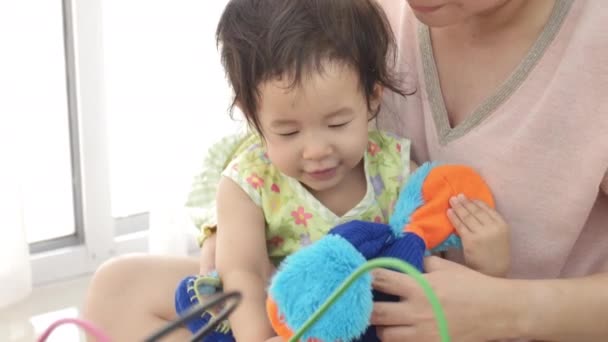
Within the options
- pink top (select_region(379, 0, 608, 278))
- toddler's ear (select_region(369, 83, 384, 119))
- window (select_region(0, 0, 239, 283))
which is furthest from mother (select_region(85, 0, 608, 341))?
window (select_region(0, 0, 239, 283))

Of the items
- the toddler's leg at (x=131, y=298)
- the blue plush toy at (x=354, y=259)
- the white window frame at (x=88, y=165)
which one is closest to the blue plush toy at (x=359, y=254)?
the blue plush toy at (x=354, y=259)

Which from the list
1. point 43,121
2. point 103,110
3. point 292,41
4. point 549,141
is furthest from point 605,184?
point 43,121

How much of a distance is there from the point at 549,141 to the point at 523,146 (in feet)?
0.11

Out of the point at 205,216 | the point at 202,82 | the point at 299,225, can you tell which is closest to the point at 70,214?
the point at 202,82

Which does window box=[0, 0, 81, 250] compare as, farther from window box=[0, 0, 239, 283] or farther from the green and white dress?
the green and white dress

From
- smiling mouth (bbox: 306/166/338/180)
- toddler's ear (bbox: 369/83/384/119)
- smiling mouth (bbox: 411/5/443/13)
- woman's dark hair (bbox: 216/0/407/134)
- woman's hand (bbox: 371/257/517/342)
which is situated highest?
smiling mouth (bbox: 411/5/443/13)

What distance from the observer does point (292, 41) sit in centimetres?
100

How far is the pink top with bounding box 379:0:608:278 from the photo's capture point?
3.37ft

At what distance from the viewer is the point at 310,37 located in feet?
3.31

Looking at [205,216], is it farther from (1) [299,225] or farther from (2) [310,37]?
(2) [310,37]

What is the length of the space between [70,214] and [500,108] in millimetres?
1259

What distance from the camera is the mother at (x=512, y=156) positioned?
101cm

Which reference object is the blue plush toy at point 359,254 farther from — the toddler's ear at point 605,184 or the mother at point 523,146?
the toddler's ear at point 605,184

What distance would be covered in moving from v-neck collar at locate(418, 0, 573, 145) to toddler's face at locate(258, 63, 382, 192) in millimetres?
138
